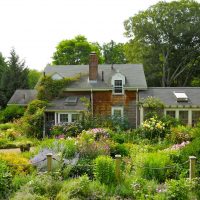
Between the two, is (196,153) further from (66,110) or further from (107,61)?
(107,61)

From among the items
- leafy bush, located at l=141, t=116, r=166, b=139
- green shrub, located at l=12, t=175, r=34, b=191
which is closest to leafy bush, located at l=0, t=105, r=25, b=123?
leafy bush, located at l=141, t=116, r=166, b=139

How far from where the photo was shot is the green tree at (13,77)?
41938 millimetres

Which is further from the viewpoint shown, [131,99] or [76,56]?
[76,56]

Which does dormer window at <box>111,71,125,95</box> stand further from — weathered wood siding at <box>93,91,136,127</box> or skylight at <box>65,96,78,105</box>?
skylight at <box>65,96,78,105</box>

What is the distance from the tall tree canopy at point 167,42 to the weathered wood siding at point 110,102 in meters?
20.8

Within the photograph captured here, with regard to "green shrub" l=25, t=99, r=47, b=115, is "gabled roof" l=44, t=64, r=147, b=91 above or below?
above

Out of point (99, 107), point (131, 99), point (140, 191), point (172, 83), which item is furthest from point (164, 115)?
point (172, 83)

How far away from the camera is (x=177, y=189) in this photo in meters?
9.45

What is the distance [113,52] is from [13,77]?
103 ft

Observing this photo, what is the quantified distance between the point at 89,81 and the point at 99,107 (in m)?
2.47

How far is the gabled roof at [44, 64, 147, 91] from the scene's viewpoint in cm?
2928

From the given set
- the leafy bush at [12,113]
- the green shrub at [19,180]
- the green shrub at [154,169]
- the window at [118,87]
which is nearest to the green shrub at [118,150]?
the green shrub at [154,169]

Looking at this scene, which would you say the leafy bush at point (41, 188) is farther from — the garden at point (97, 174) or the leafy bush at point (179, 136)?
the leafy bush at point (179, 136)

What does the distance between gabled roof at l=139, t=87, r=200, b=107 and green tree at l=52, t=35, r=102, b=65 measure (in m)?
33.1
